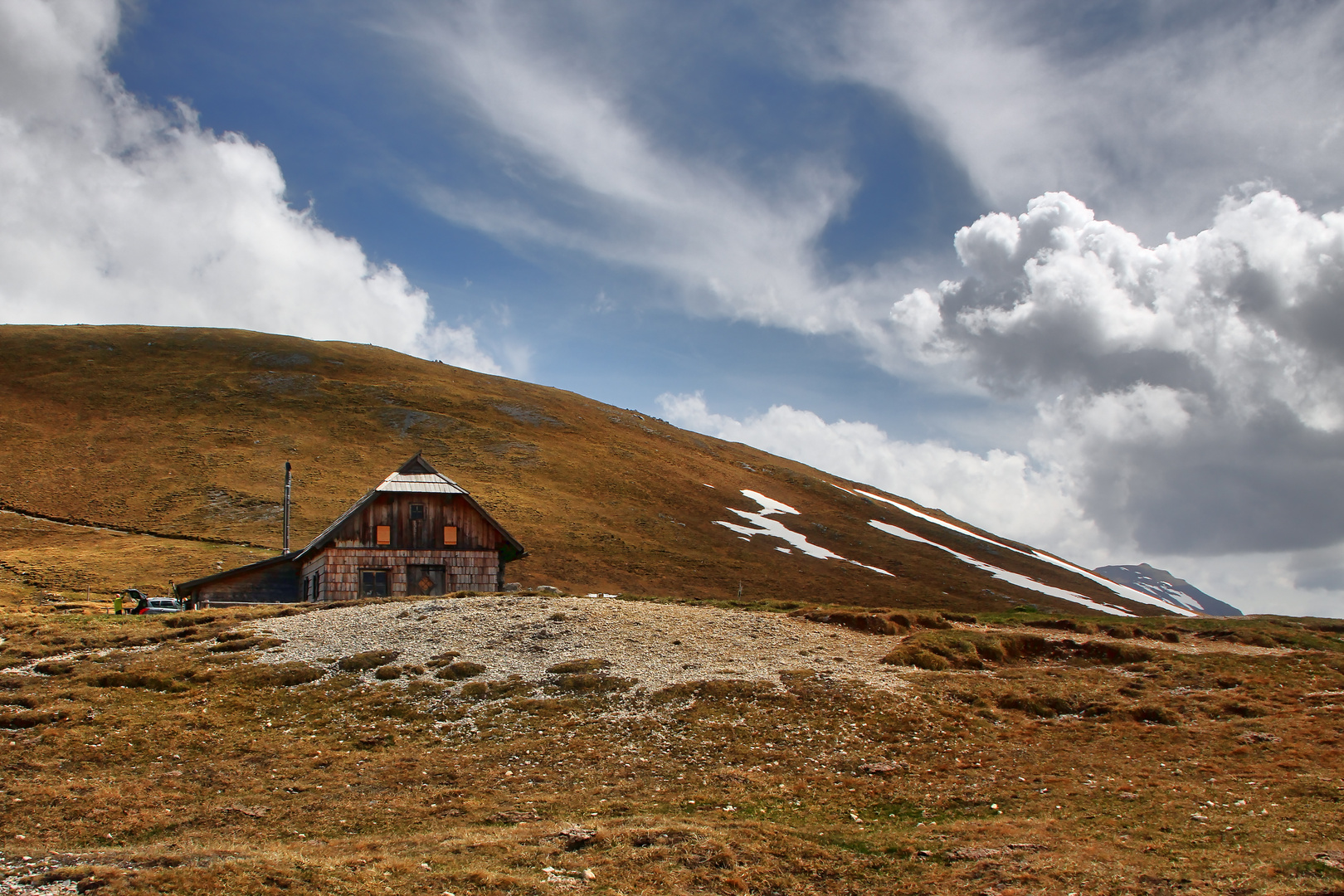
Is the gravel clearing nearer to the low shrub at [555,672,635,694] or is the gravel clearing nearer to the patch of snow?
the low shrub at [555,672,635,694]

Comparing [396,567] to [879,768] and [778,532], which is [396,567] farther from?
[778,532]

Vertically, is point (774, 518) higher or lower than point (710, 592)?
higher

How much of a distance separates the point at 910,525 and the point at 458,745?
373ft

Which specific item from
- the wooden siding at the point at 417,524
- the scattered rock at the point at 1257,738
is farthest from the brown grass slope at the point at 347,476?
the scattered rock at the point at 1257,738

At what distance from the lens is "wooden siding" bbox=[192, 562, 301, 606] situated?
47.9m

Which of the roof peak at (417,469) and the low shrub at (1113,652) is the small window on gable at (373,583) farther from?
the low shrub at (1113,652)

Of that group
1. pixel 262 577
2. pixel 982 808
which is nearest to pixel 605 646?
pixel 982 808

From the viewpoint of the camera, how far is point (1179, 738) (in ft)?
68.9

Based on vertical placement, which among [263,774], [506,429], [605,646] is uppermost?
[506,429]

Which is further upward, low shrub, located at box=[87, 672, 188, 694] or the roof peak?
the roof peak

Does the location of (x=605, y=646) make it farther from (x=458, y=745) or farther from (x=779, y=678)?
(x=458, y=745)

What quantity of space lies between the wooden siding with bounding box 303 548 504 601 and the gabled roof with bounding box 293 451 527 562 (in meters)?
1.04

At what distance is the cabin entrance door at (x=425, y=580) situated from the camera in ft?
159

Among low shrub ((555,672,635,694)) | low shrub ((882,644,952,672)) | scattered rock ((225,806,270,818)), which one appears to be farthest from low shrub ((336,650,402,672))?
low shrub ((882,644,952,672))
